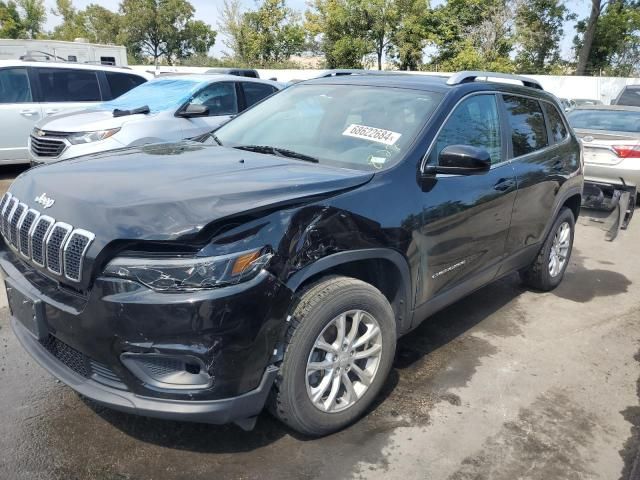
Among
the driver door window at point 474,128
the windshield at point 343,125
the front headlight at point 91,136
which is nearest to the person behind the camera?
the windshield at point 343,125

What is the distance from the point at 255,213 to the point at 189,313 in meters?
0.49

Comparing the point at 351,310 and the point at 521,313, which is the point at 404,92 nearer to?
the point at 351,310

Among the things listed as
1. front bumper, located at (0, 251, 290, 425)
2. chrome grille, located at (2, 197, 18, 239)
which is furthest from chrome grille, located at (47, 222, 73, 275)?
chrome grille, located at (2, 197, 18, 239)

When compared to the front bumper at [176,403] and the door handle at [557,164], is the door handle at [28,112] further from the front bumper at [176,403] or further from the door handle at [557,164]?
the door handle at [557,164]

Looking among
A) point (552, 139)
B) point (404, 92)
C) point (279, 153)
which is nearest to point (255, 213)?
point (279, 153)

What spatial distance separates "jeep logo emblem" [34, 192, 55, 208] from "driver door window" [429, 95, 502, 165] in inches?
78.7

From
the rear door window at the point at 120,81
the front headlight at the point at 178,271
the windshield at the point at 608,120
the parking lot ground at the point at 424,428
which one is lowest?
the parking lot ground at the point at 424,428

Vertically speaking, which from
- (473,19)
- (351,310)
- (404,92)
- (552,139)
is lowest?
(351,310)

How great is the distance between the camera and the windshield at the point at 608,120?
859 cm

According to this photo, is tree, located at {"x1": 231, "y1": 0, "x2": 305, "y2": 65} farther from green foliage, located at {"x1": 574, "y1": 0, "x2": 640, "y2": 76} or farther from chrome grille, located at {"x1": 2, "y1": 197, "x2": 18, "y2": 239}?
chrome grille, located at {"x1": 2, "y1": 197, "x2": 18, "y2": 239}

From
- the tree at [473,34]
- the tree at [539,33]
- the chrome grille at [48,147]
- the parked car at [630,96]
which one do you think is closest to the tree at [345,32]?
the tree at [473,34]

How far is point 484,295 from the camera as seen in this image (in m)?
4.92

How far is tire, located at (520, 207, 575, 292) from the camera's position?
15.4 feet

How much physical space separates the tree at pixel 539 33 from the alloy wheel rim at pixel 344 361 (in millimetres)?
32725
